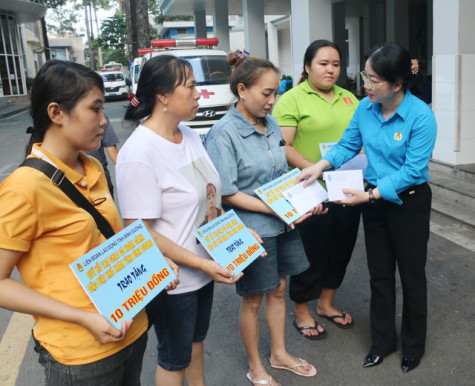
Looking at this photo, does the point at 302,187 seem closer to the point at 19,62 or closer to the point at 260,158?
the point at 260,158

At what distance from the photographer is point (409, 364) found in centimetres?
291

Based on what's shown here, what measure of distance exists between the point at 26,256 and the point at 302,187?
64.4 inches

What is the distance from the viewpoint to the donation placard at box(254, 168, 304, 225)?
257cm

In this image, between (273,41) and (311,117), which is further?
(273,41)

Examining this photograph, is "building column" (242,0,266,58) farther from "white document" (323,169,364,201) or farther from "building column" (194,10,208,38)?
"white document" (323,169,364,201)

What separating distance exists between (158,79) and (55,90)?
0.57m

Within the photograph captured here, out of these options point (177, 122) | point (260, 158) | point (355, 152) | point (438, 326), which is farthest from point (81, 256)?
point (438, 326)

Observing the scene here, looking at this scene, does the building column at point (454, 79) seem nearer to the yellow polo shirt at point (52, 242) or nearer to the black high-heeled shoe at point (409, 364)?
the black high-heeled shoe at point (409, 364)

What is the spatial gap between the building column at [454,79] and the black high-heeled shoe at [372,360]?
13.1 ft

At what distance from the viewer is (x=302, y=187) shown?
9.16 feet

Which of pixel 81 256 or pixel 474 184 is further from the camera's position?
pixel 474 184

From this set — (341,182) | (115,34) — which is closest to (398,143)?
(341,182)

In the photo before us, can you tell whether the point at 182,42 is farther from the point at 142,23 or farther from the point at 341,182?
the point at 341,182

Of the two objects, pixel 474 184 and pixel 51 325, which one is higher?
pixel 51 325
